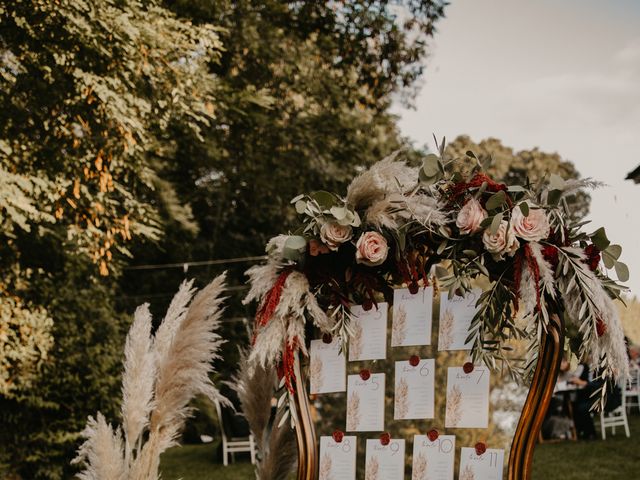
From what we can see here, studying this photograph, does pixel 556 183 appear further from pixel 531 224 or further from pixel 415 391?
pixel 415 391

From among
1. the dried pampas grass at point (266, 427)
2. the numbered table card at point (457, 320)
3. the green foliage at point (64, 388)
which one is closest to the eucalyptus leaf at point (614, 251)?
the numbered table card at point (457, 320)

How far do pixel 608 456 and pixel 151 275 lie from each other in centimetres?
1088

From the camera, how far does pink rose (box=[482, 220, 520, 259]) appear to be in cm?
211

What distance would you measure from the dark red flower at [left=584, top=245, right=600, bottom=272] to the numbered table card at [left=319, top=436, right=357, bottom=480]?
2.94 ft

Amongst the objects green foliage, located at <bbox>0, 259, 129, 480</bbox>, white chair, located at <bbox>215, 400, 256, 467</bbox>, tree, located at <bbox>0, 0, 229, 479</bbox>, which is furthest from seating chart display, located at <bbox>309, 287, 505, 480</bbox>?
white chair, located at <bbox>215, 400, 256, 467</bbox>

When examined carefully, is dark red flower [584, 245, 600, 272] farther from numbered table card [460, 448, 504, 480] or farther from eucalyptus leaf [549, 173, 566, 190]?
numbered table card [460, 448, 504, 480]

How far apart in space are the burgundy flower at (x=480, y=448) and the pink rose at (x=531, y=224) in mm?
590

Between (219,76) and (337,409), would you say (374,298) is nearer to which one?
(337,409)

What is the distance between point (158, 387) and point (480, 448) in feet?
3.77

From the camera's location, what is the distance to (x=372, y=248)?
7.50 feet

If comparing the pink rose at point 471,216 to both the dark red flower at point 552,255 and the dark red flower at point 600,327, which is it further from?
the dark red flower at point 600,327

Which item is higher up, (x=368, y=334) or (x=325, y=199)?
(x=325, y=199)

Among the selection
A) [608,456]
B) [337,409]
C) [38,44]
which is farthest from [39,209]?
[608,456]

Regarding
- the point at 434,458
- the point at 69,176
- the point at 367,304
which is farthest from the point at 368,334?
the point at 69,176
